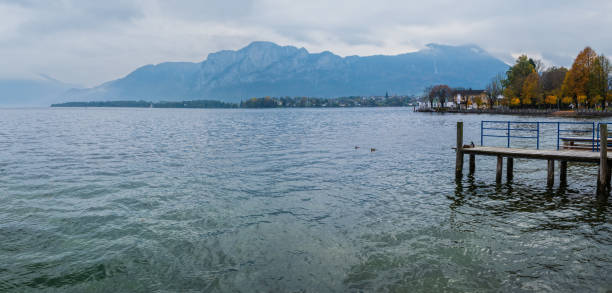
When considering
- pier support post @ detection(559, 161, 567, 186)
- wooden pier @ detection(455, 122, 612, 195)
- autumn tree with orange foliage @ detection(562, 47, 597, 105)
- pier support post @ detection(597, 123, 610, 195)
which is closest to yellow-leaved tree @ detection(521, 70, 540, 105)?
autumn tree with orange foliage @ detection(562, 47, 597, 105)

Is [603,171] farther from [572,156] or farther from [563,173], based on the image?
[563,173]

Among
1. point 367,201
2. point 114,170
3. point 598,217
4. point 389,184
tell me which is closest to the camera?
point 598,217

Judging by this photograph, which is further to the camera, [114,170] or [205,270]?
[114,170]

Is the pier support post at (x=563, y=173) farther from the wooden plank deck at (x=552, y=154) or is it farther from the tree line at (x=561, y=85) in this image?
the tree line at (x=561, y=85)

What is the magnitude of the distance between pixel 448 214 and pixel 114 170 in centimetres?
2328

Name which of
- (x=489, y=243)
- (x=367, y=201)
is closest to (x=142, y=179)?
(x=367, y=201)

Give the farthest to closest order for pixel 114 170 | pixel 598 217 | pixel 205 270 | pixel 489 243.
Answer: pixel 114 170
pixel 598 217
pixel 489 243
pixel 205 270

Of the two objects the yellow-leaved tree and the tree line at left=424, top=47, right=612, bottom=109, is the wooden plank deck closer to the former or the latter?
the tree line at left=424, top=47, right=612, bottom=109

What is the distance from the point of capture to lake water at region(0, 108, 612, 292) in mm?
10734

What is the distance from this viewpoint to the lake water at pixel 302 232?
35.2 ft

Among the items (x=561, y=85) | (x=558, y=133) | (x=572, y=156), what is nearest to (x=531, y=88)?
(x=561, y=85)

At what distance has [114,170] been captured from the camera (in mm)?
28375

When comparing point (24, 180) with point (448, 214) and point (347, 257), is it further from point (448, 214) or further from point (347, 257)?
point (448, 214)

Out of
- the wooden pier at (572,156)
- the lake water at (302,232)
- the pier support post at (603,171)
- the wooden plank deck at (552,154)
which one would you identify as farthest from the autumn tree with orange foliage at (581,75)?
the pier support post at (603,171)
